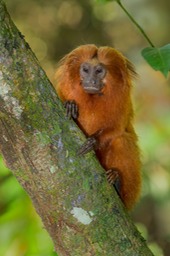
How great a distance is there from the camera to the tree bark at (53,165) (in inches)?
88.6

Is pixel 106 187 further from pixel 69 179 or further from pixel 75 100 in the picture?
pixel 75 100

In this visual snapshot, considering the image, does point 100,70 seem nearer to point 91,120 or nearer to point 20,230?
point 91,120

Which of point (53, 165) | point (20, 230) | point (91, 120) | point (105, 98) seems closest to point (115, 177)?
point (91, 120)

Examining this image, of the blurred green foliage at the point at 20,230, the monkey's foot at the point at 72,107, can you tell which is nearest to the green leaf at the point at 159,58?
the monkey's foot at the point at 72,107

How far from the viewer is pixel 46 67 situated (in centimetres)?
739

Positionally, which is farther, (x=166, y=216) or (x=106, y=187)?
(x=166, y=216)

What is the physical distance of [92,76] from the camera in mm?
3160

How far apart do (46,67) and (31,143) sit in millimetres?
5159

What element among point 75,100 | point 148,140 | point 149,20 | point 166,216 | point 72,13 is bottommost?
point 166,216

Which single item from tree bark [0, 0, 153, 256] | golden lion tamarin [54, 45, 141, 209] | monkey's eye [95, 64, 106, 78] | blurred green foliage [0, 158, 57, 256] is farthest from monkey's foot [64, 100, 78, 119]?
tree bark [0, 0, 153, 256]

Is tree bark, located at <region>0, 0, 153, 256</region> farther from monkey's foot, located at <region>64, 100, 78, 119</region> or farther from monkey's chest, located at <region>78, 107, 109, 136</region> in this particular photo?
monkey's chest, located at <region>78, 107, 109, 136</region>

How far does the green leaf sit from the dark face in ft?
2.25

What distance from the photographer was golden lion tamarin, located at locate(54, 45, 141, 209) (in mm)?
3176

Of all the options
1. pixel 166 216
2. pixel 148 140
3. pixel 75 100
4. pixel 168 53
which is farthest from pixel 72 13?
pixel 168 53
